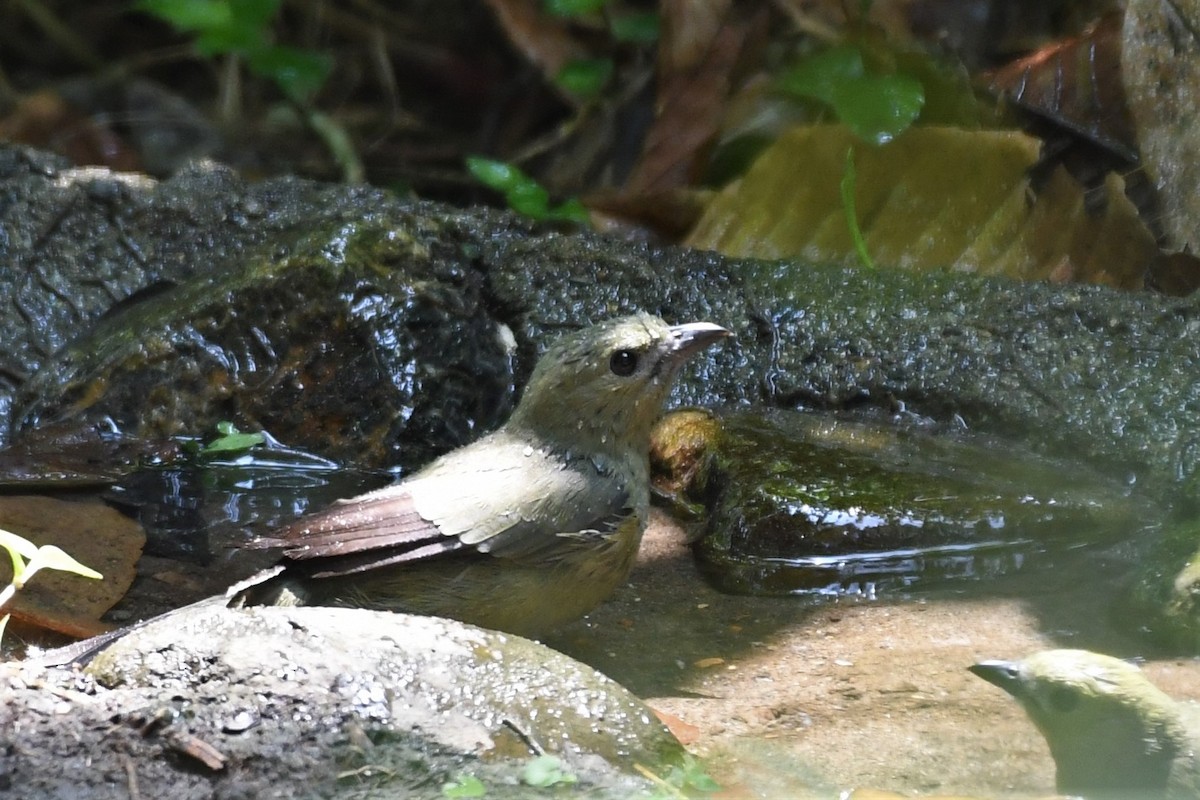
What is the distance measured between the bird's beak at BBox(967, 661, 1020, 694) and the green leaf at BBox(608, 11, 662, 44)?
5495 millimetres

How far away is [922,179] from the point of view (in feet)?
19.3

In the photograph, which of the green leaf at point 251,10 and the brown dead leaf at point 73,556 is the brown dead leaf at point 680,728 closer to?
the brown dead leaf at point 73,556

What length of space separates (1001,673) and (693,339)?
1528 mm

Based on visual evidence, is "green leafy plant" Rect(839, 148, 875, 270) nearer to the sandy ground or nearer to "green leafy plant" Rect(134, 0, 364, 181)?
the sandy ground

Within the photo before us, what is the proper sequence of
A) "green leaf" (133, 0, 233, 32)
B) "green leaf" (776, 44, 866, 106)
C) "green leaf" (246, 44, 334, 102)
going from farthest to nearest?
"green leaf" (246, 44, 334, 102), "green leaf" (133, 0, 233, 32), "green leaf" (776, 44, 866, 106)

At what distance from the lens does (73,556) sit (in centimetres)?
404

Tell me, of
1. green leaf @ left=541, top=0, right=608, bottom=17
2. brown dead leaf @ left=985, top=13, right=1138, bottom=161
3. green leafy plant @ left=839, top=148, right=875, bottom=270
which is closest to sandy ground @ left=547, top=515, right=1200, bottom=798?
green leafy plant @ left=839, top=148, right=875, bottom=270

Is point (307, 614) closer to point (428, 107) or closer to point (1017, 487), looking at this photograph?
point (1017, 487)

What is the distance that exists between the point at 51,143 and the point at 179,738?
682cm

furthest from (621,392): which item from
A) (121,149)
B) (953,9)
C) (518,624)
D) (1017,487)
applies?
(121,149)

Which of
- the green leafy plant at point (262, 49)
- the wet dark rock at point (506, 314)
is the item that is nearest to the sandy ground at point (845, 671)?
the wet dark rock at point (506, 314)

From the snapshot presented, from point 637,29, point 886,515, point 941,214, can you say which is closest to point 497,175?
point 637,29

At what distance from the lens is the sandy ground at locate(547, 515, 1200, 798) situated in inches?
104

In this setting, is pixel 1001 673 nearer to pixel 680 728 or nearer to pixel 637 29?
pixel 680 728
